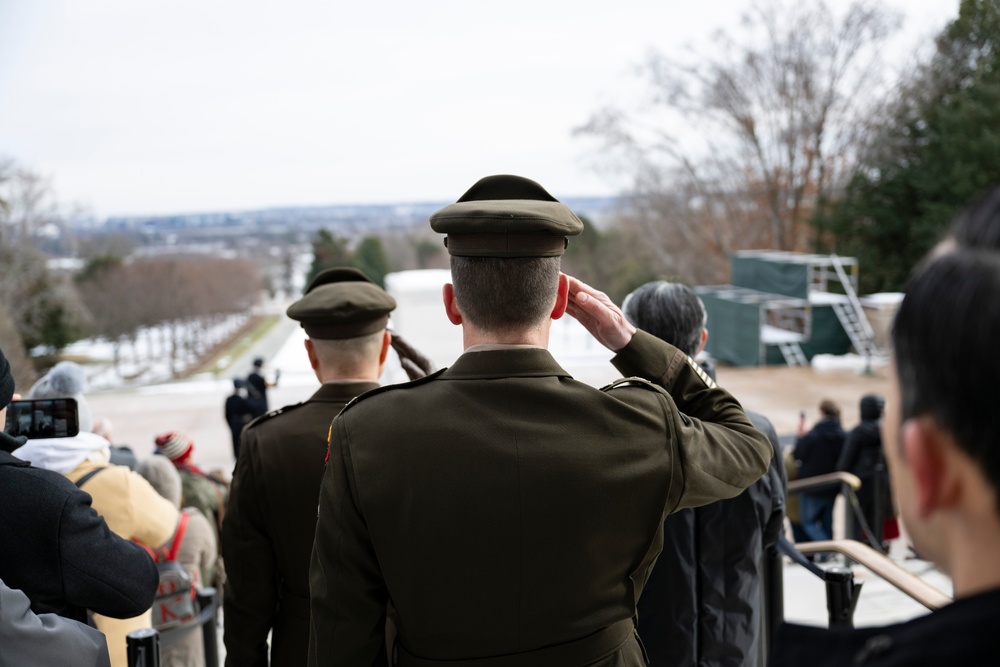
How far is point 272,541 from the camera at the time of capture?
2129mm

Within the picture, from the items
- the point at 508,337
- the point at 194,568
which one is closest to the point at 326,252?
the point at 194,568

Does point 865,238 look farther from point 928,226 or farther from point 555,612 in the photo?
point 555,612

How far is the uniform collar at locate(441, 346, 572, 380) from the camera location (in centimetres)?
146

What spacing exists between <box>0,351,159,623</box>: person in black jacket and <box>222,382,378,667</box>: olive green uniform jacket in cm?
28

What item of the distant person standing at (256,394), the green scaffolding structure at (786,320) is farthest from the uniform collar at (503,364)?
the green scaffolding structure at (786,320)

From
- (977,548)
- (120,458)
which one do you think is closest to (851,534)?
(120,458)

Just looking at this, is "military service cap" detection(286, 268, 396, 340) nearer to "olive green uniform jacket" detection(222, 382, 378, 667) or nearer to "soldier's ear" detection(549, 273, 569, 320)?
"olive green uniform jacket" detection(222, 382, 378, 667)

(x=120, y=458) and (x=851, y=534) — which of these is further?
(x=851, y=534)

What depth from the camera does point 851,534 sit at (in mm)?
5754

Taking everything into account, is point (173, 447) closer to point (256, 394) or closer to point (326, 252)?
point (256, 394)

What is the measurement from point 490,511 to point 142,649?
1.21 metres

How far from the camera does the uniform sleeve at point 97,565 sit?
179cm

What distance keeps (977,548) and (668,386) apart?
3.09ft

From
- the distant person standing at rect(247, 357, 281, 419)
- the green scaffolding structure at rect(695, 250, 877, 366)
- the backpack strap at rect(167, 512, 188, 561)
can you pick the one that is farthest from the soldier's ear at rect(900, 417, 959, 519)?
the green scaffolding structure at rect(695, 250, 877, 366)
